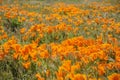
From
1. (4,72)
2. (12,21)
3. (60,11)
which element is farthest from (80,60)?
(60,11)

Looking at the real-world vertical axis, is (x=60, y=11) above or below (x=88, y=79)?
below

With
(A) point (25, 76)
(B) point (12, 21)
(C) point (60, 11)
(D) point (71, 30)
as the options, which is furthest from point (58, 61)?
(C) point (60, 11)

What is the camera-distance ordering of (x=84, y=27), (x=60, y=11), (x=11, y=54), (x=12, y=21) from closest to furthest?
(x=11, y=54)
(x=84, y=27)
(x=12, y=21)
(x=60, y=11)

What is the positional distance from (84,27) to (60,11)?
13.0 ft

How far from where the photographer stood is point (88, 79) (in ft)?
12.0

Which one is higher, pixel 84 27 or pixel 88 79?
pixel 88 79

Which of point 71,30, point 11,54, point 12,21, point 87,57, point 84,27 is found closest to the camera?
point 87,57

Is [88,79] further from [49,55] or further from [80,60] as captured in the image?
[49,55]

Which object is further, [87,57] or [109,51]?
[109,51]

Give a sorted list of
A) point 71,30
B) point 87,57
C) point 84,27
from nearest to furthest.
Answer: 1. point 87,57
2. point 71,30
3. point 84,27

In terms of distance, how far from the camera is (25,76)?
190 inches

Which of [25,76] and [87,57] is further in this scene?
[25,76]

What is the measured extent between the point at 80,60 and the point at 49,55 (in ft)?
2.09

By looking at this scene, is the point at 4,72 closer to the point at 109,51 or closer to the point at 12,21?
the point at 109,51
